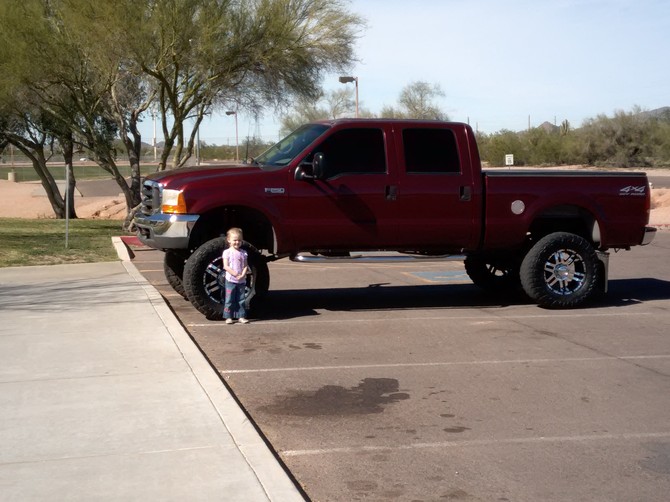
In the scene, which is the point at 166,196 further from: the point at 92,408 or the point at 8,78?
the point at 8,78

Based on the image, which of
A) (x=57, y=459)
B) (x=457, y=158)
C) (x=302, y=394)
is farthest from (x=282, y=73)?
(x=57, y=459)

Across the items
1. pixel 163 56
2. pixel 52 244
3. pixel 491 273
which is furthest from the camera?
pixel 163 56

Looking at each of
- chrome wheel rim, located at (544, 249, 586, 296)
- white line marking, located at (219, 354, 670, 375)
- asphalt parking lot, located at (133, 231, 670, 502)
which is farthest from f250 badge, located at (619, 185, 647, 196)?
white line marking, located at (219, 354, 670, 375)

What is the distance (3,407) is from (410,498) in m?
3.31

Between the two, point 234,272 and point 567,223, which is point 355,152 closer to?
point 234,272

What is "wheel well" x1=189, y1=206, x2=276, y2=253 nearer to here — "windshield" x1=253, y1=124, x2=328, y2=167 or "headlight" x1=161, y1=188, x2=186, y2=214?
"headlight" x1=161, y1=188, x2=186, y2=214

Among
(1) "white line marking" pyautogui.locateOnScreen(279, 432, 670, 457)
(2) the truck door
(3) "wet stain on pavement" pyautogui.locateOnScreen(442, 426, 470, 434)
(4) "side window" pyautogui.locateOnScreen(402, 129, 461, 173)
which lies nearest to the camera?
(1) "white line marking" pyautogui.locateOnScreen(279, 432, 670, 457)

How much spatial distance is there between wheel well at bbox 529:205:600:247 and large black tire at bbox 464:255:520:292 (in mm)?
692

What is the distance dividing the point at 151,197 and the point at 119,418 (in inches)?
193

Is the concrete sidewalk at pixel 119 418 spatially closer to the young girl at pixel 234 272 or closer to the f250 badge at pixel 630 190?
the young girl at pixel 234 272

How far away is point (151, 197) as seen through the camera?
1113 centimetres

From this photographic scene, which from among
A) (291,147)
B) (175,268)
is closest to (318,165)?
(291,147)

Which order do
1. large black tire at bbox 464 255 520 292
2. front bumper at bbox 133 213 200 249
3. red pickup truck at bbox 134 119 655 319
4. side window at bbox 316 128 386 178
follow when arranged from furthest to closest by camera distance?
large black tire at bbox 464 255 520 292
side window at bbox 316 128 386 178
red pickup truck at bbox 134 119 655 319
front bumper at bbox 133 213 200 249

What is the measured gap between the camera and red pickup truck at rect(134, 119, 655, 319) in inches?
422
